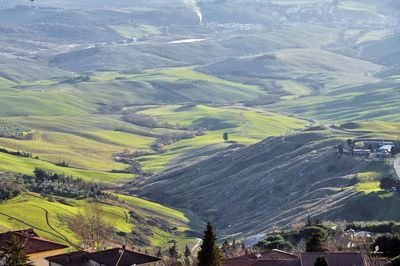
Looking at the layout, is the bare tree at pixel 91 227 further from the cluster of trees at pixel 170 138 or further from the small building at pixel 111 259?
the cluster of trees at pixel 170 138

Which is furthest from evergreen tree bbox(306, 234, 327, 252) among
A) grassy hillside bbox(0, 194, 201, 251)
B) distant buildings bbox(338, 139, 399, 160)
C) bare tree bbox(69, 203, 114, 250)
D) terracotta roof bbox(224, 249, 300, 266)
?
distant buildings bbox(338, 139, 399, 160)

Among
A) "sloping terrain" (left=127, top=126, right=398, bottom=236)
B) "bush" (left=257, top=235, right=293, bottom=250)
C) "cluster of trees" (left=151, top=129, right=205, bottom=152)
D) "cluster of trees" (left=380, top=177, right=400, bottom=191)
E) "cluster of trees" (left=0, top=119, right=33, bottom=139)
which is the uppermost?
"bush" (left=257, top=235, right=293, bottom=250)

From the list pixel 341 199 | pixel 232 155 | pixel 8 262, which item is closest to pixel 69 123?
pixel 232 155

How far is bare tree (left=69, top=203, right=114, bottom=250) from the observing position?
7975 centimetres

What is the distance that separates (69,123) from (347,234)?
125 meters

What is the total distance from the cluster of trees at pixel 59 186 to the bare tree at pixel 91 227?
9857 millimetres

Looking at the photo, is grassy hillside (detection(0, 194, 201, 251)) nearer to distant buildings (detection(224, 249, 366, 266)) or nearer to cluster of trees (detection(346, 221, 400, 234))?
cluster of trees (detection(346, 221, 400, 234))

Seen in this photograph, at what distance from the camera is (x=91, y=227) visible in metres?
83.4

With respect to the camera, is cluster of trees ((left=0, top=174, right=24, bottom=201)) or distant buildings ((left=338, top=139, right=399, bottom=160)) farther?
distant buildings ((left=338, top=139, right=399, bottom=160))

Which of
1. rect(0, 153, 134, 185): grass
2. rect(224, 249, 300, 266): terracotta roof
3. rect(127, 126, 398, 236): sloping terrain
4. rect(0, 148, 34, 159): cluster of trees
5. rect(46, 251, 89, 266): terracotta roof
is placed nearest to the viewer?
rect(224, 249, 300, 266): terracotta roof

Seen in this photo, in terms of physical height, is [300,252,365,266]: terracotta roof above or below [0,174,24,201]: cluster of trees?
above

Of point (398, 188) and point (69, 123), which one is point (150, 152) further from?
point (398, 188)

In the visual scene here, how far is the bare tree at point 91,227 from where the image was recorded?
79.8m

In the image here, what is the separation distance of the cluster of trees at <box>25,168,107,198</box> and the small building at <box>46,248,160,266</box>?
5216 centimetres
